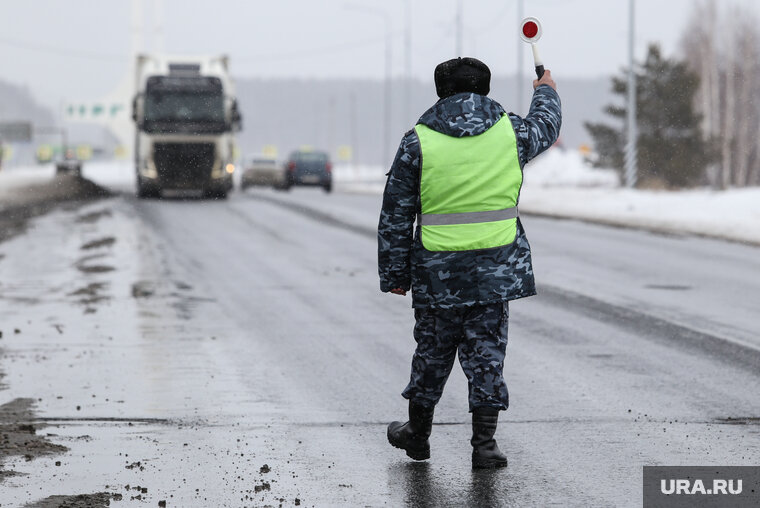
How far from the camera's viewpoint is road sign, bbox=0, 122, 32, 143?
13800cm

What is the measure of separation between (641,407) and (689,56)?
238 ft

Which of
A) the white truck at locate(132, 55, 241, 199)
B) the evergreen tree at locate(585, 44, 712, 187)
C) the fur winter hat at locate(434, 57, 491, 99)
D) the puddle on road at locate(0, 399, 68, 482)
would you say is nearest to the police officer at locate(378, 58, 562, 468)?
the fur winter hat at locate(434, 57, 491, 99)

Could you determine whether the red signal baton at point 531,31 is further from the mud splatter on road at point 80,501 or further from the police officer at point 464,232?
the mud splatter on road at point 80,501

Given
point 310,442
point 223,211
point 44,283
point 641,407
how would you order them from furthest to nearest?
point 223,211, point 44,283, point 641,407, point 310,442

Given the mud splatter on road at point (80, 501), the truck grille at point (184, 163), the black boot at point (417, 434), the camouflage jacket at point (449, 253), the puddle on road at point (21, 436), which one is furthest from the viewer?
the truck grille at point (184, 163)

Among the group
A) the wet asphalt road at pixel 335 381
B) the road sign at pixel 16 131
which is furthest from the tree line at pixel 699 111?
the road sign at pixel 16 131

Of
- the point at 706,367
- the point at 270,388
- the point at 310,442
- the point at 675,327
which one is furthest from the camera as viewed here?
the point at 675,327

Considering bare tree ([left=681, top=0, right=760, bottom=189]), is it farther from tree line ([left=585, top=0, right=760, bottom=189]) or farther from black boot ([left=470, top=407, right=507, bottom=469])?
black boot ([left=470, top=407, right=507, bottom=469])

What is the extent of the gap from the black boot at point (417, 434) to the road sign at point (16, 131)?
13670 cm

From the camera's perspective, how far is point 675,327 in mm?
10797

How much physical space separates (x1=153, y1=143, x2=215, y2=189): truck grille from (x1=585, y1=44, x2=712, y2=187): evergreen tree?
29.5 m

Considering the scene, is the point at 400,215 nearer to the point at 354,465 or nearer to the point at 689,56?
the point at 354,465

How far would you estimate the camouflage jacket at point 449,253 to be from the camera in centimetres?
581

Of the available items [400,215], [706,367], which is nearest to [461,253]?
[400,215]
